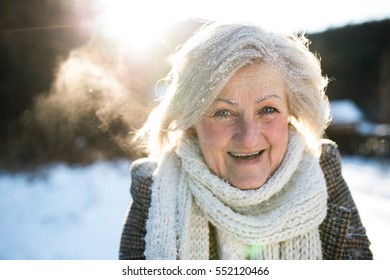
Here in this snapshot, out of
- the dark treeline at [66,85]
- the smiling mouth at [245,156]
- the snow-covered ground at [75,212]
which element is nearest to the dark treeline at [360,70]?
the snow-covered ground at [75,212]

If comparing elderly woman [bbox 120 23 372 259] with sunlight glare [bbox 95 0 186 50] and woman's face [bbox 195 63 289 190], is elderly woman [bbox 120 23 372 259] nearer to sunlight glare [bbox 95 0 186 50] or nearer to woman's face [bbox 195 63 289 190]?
woman's face [bbox 195 63 289 190]

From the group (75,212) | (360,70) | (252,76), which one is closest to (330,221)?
(252,76)

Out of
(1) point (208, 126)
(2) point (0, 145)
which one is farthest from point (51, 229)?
(1) point (208, 126)

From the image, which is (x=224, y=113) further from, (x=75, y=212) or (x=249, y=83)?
(x=75, y=212)

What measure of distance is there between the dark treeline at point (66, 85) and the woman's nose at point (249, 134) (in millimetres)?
878

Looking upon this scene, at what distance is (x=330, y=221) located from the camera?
1.08 meters

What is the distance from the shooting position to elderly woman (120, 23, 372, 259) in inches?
39.0

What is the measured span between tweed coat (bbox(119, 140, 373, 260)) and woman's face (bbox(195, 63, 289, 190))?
0.20 metres

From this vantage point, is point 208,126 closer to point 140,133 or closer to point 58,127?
point 140,133

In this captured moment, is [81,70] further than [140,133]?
Yes

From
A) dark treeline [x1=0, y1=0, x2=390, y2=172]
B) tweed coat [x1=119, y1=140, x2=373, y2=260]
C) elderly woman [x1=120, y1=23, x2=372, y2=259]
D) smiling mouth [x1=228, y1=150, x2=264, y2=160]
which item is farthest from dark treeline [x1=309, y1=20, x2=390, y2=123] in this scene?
smiling mouth [x1=228, y1=150, x2=264, y2=160]

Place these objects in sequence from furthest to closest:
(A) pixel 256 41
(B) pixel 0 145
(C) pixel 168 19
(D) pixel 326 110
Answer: (B) pixel 0 145 < (C) pixel 168 19 < (D) pixel 326 110 < (A) pixel 256 41

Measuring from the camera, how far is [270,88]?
1003 mm

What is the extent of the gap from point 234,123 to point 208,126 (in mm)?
70
